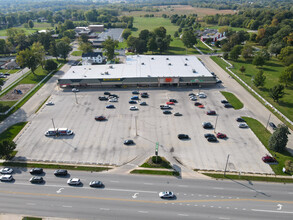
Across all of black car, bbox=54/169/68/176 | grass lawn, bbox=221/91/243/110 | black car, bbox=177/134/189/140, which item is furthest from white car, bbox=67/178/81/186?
grass lawn, bbox=221/91/243/110

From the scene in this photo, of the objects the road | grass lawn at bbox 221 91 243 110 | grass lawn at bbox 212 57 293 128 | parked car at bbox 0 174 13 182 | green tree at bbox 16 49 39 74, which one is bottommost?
the road

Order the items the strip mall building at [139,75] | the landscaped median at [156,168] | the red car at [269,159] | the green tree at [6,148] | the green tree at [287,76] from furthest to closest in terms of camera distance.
A: 1. the strip mall building at [139,75]
2. the green tree at [287,76]
3. the red car at [269,159]
4. the green tree at [6,148]
5. the landscaped median at [156,168]

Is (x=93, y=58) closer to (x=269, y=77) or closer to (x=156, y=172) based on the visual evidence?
(x=156, y=172)

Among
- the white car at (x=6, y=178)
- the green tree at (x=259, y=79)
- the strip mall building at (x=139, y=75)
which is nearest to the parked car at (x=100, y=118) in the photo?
the strip mall building at (x=139, y=75)

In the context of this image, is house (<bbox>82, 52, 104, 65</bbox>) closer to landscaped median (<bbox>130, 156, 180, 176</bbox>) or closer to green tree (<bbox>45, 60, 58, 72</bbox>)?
green tree (<bbox>45, 60, 58, 72</bbox>)

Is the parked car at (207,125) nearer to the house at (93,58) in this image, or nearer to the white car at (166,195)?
the white car at (166,195)

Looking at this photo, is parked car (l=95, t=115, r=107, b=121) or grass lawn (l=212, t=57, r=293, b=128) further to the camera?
grass lawn (l=212, t=57, r=293, b=128)
